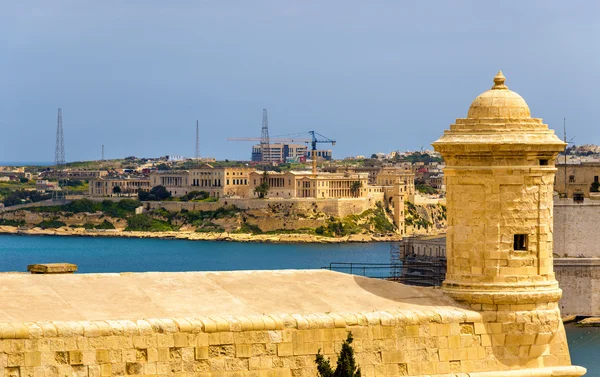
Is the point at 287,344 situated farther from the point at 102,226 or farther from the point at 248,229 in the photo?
the point at 102,226

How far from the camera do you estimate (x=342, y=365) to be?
839 cm

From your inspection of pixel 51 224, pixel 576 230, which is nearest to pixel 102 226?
pixel 51 224

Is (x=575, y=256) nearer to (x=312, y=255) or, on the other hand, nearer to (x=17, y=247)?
(x=312, y=255)

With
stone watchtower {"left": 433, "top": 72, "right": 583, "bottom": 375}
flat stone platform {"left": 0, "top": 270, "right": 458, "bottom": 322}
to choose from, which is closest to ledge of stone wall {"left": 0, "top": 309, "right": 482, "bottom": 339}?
flat stone platform {"left": 0, "top": 270, "right": 458, "bottom": 322}

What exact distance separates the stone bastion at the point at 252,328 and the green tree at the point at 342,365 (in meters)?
0.21

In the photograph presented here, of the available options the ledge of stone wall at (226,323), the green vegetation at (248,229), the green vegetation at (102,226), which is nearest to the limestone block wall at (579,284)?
the ledge of stone wall at (226,323)

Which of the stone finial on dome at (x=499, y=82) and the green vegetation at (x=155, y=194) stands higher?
the stone finial on dome at (x=499, y=82)

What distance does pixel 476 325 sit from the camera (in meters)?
9.55

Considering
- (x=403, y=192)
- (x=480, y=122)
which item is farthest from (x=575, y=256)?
(x=403, y=192)

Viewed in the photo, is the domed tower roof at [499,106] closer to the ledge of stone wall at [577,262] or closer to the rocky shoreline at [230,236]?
the ledge of stone wall at [577,262]

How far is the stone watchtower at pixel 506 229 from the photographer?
9602 millimetres

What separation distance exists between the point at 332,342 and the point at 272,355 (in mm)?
462

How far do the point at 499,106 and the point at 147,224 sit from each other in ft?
391

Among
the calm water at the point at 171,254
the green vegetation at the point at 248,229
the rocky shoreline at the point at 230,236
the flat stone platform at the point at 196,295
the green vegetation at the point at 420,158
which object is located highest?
Result: the green vegetation at the point at 420,158
